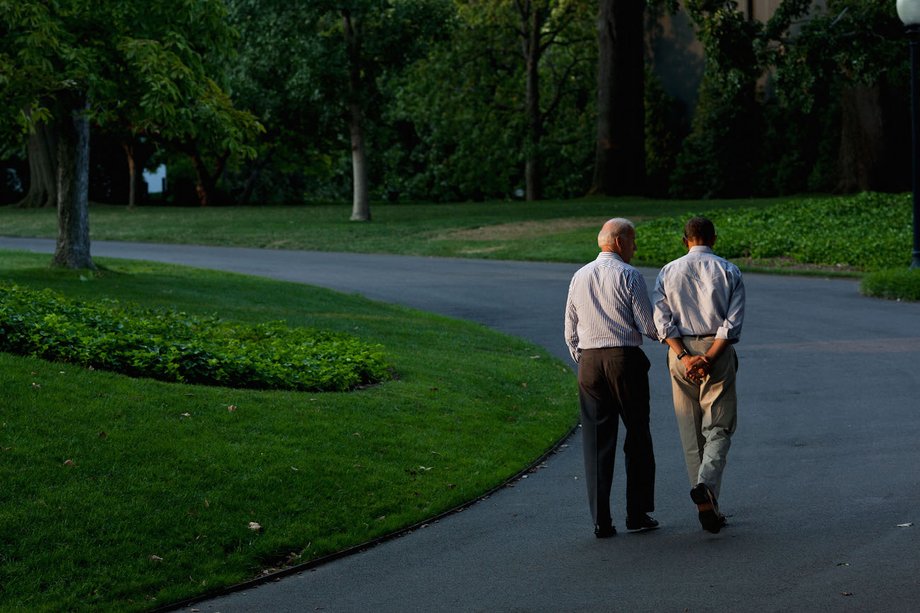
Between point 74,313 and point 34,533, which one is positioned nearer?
point 34,533

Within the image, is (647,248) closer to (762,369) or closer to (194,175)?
(762,369)

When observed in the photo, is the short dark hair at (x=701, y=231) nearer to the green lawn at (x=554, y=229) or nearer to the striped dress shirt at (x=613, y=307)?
the striped dress shirt at (x=613, y=307)

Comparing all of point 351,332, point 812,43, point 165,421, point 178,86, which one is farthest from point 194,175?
point 165,421

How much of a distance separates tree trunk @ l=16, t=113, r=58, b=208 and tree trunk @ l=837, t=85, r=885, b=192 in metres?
31.9

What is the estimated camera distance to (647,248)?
91.1 ft

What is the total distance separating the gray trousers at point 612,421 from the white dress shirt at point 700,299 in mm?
303

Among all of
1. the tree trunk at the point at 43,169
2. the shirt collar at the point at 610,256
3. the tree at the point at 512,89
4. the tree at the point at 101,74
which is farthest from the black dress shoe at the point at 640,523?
the tree trunk at the point at 43,169

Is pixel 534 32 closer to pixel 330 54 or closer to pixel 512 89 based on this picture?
pixel 512 89

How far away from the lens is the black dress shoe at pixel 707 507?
7391 millimetres

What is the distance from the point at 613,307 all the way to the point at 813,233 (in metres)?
21.4

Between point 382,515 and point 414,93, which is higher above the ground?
point 414,93

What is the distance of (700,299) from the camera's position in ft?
25.1

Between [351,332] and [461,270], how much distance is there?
35.4 feet

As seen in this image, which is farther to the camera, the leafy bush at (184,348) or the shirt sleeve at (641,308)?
the leafy bush at (184,348)
